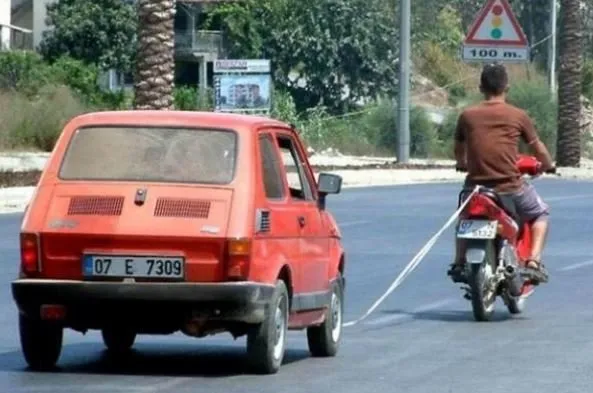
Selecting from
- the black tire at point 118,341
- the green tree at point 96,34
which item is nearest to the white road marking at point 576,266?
the black tire at point 118,341

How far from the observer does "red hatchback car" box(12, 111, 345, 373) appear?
37.3ft

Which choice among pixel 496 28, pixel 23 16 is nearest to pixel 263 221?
pixel 496 28

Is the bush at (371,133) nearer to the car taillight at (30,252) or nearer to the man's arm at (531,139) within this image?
the man's arm at (531,139)

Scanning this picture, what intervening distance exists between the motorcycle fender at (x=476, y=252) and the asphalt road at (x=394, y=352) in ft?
1.68

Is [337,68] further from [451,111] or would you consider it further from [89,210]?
[89,210]

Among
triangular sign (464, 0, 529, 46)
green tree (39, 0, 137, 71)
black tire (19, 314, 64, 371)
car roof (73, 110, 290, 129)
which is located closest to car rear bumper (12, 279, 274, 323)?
black tire (19, 314, 64, 371)

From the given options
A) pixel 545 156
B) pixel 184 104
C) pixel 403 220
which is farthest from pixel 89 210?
pixel 184 104

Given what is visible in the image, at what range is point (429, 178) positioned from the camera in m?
39.8

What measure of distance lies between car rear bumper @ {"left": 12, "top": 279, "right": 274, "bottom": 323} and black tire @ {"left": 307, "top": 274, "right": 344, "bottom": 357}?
145 cm

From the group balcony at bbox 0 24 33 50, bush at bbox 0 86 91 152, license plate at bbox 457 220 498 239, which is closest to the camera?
license plate at bbox 457 220 498 239

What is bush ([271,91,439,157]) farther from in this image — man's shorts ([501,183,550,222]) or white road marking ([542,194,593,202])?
man's shorts ([501,183,550,222])

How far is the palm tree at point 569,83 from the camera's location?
43.8 m

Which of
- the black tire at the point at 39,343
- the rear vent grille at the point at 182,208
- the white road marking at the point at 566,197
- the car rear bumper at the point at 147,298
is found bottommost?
the white road marking at the point at 566,197

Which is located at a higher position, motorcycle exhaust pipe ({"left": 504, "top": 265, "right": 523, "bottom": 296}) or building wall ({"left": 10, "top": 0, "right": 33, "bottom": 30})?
building wall ({"left": 10, "top": 0, "right": 33, "bottom": 30})
